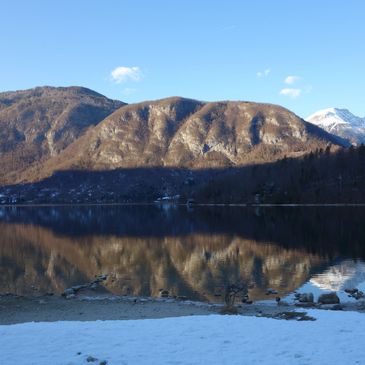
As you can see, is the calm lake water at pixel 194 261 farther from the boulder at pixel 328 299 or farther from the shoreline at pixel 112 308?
the boulder at pixel 328 299

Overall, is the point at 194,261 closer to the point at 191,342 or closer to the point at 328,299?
the point at 328,299

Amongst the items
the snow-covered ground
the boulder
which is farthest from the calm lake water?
the snow-covered ground

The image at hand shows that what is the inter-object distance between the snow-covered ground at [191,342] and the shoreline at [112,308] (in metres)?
7.06

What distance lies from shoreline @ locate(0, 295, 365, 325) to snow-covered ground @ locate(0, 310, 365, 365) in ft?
23.2

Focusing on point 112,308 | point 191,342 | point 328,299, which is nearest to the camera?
point 191,342

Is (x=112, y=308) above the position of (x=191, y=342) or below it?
below

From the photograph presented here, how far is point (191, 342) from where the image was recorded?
18.3 metres

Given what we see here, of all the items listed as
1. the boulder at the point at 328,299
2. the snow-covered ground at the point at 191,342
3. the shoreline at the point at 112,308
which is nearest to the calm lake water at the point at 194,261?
the shoreline at the point at 112,308

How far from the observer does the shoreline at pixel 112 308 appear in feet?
98.9

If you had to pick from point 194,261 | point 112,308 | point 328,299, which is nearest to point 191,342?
point 112,308

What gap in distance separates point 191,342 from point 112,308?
1755 centimetres

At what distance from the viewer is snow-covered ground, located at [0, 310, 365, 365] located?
1627 cm

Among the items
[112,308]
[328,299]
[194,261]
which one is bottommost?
[194,261]

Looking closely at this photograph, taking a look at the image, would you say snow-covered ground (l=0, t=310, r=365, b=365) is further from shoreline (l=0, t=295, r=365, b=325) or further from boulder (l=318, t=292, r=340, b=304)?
boulder (l=318, t=292, r=340, b=304)
